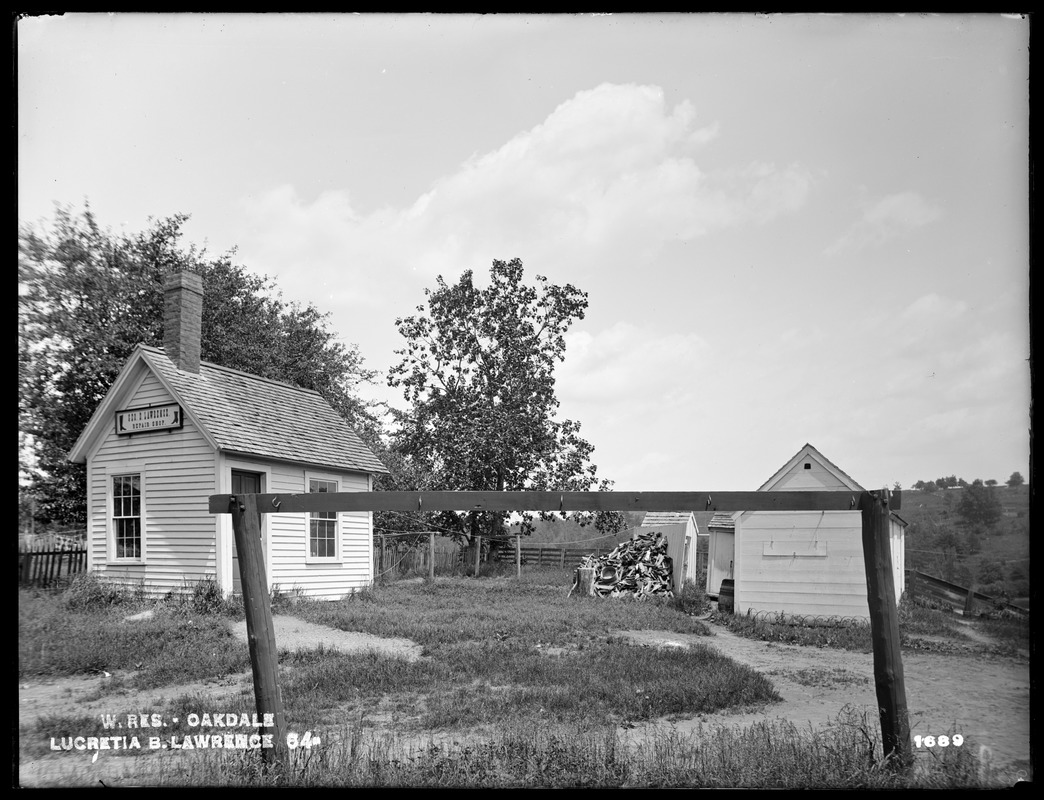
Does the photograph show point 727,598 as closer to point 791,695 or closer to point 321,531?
point 791,695

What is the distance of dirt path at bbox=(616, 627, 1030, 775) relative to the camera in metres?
5.47

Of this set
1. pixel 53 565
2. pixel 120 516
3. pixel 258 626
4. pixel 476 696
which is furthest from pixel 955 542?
pixel 53 565

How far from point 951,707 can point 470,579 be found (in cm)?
1606

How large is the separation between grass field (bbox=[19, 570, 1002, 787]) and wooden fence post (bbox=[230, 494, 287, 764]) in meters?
0.25

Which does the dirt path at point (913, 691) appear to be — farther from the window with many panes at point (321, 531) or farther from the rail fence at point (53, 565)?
A: the rail fence at point (53, 565)

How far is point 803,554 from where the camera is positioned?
14.3m

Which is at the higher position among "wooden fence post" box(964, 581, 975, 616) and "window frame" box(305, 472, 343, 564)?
"window frame" box(305, 472, 343, 564)

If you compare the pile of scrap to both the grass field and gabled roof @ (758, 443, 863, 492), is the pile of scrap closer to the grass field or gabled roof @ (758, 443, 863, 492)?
the grass field

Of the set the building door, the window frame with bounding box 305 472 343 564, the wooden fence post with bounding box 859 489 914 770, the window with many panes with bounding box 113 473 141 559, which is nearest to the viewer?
the wooden fence post with bounding box 859 489 914 770

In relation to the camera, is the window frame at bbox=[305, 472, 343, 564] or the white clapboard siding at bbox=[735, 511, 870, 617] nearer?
the white clapboard siding at bbox=[735, 511, 870, 617]

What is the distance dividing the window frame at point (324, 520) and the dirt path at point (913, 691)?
7.12 meters

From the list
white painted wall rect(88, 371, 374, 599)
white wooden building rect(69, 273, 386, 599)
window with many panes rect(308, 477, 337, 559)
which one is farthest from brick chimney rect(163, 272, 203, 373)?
window with many panes rect(308, 477, 337, 559)

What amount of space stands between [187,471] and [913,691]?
12550mm
